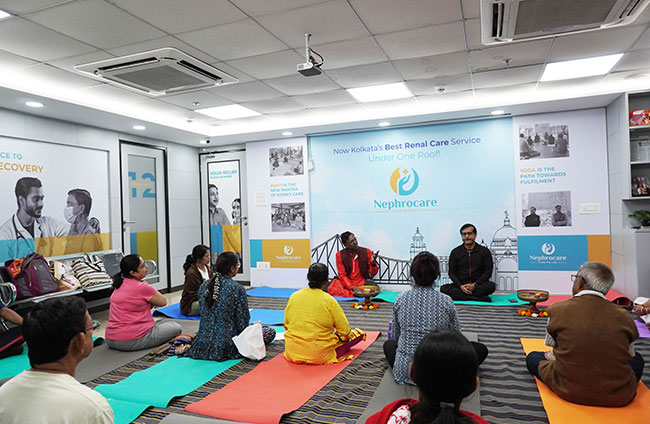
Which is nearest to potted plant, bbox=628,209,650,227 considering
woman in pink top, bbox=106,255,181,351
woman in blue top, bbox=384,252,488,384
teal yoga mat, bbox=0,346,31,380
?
woman in blue top, bbox=384,252,488,384

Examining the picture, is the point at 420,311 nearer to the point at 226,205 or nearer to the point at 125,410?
the point at 125,410

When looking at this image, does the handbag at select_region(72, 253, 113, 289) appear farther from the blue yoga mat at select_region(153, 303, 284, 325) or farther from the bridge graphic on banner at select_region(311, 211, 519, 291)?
the bridge graphic on banner at select_region(311, 211, 519, 291)

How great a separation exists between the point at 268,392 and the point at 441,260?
482 cm

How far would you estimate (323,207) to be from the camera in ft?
27.9

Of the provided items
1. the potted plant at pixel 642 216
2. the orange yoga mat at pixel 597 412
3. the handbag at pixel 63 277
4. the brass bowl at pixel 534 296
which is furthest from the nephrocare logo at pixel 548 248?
the handbag at pixel 63 277

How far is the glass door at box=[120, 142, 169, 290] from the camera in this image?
25.5 feet

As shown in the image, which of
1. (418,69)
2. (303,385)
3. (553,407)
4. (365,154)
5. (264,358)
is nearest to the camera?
(553,407)

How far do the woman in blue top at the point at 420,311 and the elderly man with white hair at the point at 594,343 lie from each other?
2.38ft

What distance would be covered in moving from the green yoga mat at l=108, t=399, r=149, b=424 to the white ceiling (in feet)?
10.1

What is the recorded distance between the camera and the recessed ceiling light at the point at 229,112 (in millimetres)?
6875

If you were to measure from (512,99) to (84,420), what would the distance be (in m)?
6.99

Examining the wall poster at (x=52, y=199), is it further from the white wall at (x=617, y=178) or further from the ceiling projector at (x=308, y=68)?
the white wall at (x=617, y=178)

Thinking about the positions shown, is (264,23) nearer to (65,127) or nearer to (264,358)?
(264,358)

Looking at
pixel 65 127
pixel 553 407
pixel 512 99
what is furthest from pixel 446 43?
pixel 65 127
